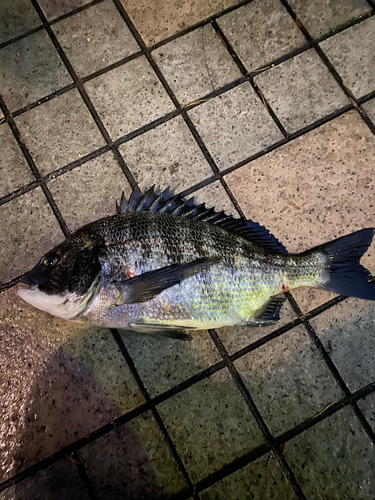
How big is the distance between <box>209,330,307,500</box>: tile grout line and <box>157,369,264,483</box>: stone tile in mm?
34

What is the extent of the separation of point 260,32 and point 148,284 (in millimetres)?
2528

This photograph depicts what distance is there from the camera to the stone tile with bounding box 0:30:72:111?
9.50ft

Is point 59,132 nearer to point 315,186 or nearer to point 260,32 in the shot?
point 260,32

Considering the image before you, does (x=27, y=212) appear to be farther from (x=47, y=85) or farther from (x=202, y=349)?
(x=202, y=349)

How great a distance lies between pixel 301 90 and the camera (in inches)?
114

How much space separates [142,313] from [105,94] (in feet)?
6.47

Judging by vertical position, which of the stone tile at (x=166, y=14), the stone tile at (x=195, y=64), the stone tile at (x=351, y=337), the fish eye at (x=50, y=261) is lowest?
the stone tile at (x=351, y=337)

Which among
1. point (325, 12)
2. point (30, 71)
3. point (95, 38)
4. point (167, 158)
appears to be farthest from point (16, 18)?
point (325, 12)

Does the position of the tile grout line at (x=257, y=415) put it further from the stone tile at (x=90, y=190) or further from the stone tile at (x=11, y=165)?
the stone tile at (x=11, y=165)

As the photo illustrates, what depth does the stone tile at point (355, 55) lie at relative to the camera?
9.42ft

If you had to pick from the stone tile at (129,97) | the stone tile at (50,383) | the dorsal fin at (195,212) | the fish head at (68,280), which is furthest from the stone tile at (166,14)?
the stone tile at (50,383)

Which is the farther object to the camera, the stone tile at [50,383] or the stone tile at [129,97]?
the stone tile at [129,97]

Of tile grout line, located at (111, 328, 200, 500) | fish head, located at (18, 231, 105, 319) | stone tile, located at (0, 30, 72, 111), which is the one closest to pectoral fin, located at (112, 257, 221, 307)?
fish head, located at (18, 231, 105, 319)

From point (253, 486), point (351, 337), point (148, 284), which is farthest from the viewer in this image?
point (351, 337)
